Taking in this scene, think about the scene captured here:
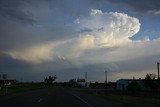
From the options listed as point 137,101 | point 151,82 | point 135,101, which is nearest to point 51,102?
point 135,101

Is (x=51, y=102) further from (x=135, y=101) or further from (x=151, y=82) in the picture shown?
(x=151, y=82)

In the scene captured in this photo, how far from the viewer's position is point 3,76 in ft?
185

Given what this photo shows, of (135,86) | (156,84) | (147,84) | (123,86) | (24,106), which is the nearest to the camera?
(24,106)

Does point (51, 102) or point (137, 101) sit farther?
point (137, 101)

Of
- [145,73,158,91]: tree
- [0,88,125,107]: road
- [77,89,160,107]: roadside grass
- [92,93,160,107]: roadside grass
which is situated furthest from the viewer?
[145,73,158,91]: tree

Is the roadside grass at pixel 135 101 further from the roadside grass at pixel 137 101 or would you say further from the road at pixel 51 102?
the road at pixel 51 102

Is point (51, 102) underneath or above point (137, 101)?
Answer: underneath

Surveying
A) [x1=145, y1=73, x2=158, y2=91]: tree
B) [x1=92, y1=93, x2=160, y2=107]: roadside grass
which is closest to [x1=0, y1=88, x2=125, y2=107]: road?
[x1=92, y1=93, x2=160, y2=107]: roadside grass

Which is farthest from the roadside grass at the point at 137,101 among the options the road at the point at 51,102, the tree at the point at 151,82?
the tree at the point at 151,82

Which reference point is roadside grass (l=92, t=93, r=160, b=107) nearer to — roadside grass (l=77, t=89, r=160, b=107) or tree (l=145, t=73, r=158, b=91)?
roadside grass (l=77, t=89, r=160, b=107)

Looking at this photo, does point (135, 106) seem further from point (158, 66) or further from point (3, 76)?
point (158, 66)

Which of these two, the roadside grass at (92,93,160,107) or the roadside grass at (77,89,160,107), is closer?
the roadside grass at (92,93,160,107)

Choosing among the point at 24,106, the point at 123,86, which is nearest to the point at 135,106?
the point at 24,106

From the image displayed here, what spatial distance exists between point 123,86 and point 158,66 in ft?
128
